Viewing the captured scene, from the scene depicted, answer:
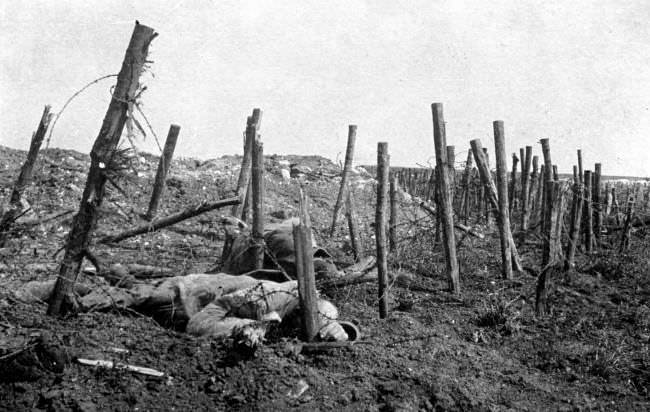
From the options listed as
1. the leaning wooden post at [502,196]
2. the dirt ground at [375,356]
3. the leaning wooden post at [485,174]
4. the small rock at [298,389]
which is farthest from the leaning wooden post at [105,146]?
the leaning wooden post at [502,196]

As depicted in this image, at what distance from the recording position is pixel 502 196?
314 inches

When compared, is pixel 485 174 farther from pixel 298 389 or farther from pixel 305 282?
pixel 298 389

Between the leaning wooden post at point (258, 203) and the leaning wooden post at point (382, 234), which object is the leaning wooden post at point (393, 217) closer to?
the leaning wooden post at point (382, 234)

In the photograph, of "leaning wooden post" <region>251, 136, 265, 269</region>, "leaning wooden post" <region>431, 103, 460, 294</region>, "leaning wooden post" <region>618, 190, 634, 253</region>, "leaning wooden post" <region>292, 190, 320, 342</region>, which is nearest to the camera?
"leaning wooden post" <region>292, 190, 320, 342</region>

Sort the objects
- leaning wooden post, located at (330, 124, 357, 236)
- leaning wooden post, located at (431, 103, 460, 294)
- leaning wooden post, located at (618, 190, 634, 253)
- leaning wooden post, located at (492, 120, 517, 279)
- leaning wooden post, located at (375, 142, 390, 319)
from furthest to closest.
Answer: leaning wooden post, located at (330, 124, 357, 236) < leaning wooden post, located at (618, 190, 634, 253) < leaning wooden post, located at (492, 120, 517, 279) < leaning wooden post, located at (431, 103, 460, 294) < leaning wooden post, located at (375, 142, 390, 319)

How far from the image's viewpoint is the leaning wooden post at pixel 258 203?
21.9 ft

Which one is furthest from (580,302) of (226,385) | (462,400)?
(226,385)

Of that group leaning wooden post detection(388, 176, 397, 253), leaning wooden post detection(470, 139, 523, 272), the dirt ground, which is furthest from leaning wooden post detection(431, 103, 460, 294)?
leaning wooden post detection(470, 139, 523, 272)

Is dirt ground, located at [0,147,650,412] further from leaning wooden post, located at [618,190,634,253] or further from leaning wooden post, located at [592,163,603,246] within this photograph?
leaning wooden post, located at [592,163,603,246]

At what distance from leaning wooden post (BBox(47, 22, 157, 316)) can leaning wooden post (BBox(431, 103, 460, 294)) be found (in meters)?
3.90

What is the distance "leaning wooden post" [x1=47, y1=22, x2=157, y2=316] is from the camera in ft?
13.6

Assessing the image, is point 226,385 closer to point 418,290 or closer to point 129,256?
point 418,290

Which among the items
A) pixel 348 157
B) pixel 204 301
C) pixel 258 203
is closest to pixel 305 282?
pixel 204 301

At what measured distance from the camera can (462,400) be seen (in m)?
4.23
